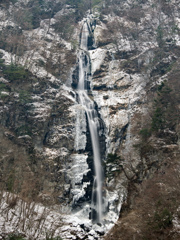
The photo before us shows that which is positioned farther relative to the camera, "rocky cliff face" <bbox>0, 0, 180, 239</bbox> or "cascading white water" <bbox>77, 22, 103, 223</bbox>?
"cascading white water" <bbox>77, 22, 103, 223</bbox>

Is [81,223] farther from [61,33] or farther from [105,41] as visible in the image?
[61,33]

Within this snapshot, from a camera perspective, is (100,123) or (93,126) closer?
(93,126)

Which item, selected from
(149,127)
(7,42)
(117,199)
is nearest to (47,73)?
(7,42)

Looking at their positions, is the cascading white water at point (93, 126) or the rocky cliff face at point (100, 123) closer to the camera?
the rocky cliff face at point (100, 123)

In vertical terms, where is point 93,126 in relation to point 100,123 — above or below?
below
